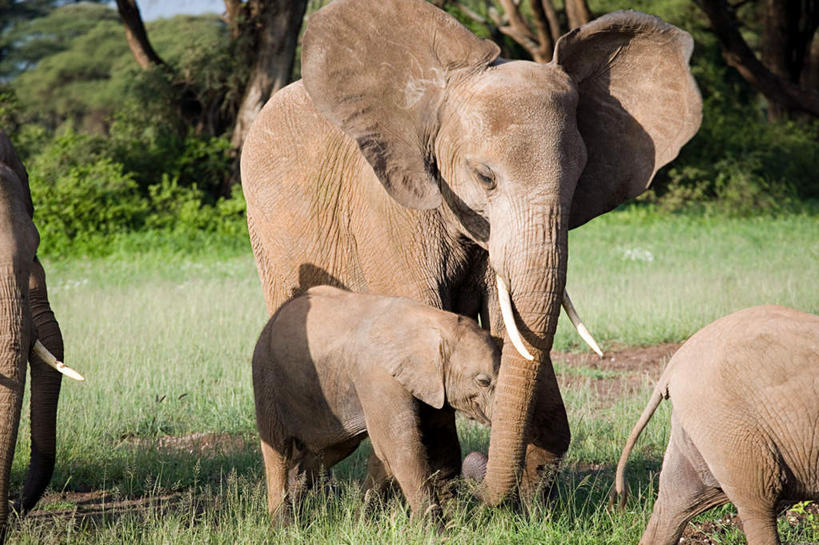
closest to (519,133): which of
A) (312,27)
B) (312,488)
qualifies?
(312,27)

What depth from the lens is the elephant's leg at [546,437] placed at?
16.9 feet

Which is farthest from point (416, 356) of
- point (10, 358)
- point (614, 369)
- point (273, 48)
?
point (273, 48)

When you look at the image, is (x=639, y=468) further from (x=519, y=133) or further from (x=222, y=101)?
(x=222, y=101)

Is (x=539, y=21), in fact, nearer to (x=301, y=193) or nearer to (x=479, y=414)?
(x=301, y=193)

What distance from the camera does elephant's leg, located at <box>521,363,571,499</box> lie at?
5.14 m

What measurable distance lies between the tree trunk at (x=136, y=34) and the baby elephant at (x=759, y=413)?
58.4 ft

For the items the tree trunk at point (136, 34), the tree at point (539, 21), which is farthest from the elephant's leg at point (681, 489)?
the tree trunk at point (136, 34)

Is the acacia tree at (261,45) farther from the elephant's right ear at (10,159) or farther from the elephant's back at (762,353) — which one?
the elephant's back at (762,353)

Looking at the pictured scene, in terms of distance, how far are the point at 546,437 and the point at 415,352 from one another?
108 centimetres

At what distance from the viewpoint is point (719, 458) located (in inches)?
153

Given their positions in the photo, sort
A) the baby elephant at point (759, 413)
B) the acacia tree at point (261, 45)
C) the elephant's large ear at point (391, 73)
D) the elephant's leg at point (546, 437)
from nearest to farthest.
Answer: the baby elephant at point (759, 413) < the elephant's large ear at point (391, 73) < the elephant's leg at point (546, 437) < the acacia tree at point (261, 45)

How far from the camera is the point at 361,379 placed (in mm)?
4578

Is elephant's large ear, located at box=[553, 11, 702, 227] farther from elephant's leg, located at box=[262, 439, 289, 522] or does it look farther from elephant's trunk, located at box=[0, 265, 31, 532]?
elephant's trunk, located at box=[0, 265, 31, 532]

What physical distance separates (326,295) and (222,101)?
1621 centimetres
